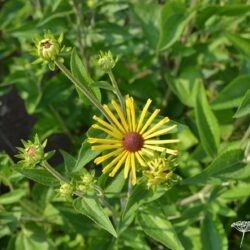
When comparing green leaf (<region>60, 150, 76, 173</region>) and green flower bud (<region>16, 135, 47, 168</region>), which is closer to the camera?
green flower bud (<region>16, 135, 47, 168</region>)

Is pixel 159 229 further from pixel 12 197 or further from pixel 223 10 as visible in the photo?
pixel 223 10

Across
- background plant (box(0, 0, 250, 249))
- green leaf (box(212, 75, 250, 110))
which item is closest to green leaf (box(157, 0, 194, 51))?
background plant (box(0, 0, 250, 249))

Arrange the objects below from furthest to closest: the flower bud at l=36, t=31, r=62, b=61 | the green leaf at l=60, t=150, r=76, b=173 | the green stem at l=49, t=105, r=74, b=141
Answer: the green stem at l=49, t=105, r=74, b=141 < the green leaf at l=60, t=150, r=76, b=173 < the flower bud at l=36, t=31, r=62, b=61

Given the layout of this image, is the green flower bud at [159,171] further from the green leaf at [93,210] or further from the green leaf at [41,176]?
the green leaf at [41,176]

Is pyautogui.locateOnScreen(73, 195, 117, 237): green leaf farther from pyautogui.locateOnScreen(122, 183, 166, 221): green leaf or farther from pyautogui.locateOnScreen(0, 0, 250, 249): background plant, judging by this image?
pyautogui.locateOnScreen(122, 183, 166, 221): green leaf

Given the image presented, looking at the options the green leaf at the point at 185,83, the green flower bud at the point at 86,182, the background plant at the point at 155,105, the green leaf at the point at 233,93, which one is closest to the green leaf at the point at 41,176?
the background plant at the point at 155,105

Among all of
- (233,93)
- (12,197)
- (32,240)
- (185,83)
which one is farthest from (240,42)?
(32,240)

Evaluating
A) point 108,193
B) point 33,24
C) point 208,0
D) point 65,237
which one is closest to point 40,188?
point 65,237

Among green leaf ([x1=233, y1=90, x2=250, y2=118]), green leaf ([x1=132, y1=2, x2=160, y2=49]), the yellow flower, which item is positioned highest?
green leaf ([x1=132, y1=2, x2=160, y2=49])
